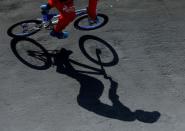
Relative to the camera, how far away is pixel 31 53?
44.4 ft

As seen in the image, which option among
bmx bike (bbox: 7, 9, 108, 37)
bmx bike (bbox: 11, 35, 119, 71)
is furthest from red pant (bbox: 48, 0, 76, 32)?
bmx bike (bbox: 11, 35, 119, 71)

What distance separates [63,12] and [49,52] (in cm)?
106

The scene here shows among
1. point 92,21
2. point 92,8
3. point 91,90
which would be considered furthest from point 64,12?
point 91,90

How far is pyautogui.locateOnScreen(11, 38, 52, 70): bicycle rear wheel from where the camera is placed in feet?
43.3

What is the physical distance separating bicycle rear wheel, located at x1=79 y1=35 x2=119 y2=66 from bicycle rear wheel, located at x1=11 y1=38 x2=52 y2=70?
94 cm

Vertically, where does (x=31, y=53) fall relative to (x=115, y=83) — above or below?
above

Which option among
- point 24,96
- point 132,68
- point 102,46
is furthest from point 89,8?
point 24,96

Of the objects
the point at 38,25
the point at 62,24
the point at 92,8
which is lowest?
the point at 38,25

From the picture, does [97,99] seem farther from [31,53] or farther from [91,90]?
[31,53]

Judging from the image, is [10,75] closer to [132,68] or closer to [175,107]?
[132,68]

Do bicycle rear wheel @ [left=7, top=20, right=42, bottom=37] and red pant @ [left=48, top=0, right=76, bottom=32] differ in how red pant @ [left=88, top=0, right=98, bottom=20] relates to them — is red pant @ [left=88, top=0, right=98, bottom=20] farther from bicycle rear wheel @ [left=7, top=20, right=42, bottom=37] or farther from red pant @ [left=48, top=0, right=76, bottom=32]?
bicycle rear wheel @ [left=7, top=20, right=42, bottom=37]

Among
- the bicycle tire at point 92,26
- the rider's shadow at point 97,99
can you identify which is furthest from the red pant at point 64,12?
the rider's shadow at point 97,99

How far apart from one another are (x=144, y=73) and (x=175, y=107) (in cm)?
137

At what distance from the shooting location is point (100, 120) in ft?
37.6
